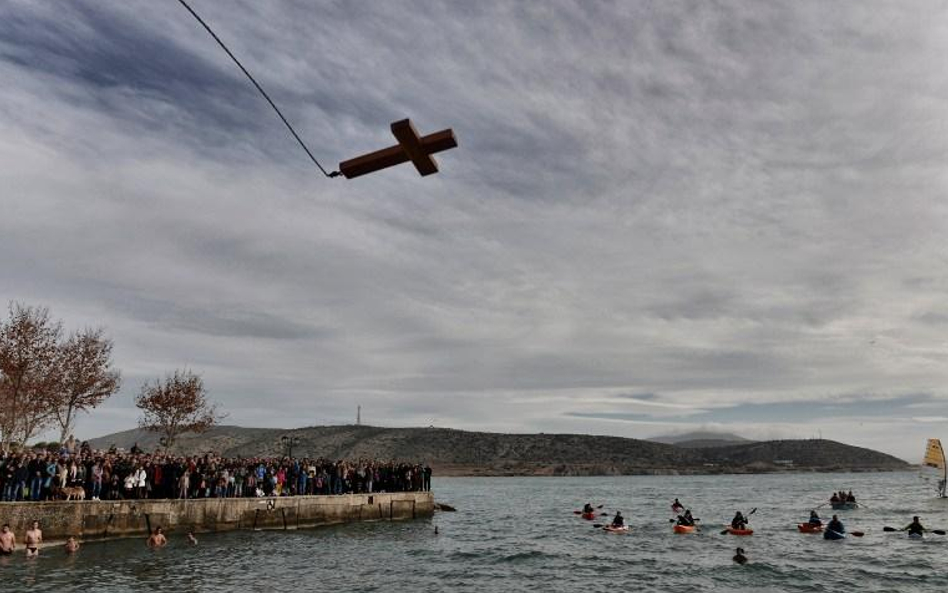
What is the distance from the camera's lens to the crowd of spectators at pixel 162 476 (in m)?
30.8

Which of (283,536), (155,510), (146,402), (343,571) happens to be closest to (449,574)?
(343,571)

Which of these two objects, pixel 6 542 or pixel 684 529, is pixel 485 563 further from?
pixel 6 542

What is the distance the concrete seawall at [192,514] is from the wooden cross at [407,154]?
31.9 m

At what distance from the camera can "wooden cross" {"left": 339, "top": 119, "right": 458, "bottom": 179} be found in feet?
20.3

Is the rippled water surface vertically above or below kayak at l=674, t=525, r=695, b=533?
above

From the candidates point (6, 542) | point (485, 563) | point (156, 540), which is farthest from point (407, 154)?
point (156, 540)

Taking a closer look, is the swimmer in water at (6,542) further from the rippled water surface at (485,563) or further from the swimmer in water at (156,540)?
the swimmer in water at (156,540)

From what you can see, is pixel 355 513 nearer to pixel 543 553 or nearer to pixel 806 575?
pixel 543 553

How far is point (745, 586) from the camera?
96.9 feet

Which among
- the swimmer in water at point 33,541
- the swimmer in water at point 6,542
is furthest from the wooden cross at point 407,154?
the swimmer in water at point 6,542

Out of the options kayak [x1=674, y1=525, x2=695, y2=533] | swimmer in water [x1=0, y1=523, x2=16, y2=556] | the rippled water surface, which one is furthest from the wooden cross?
kayak [x1=674, y1=525, x2=695, y2=533]

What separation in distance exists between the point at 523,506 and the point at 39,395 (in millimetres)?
54904

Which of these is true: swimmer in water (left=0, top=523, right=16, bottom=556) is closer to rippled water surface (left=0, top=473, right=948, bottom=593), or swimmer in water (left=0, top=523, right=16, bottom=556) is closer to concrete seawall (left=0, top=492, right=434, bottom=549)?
rippled water surface (left=0, top=473, right=948, bottom=593)

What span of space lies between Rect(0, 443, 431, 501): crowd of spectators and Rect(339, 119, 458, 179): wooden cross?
3179 centimetres
